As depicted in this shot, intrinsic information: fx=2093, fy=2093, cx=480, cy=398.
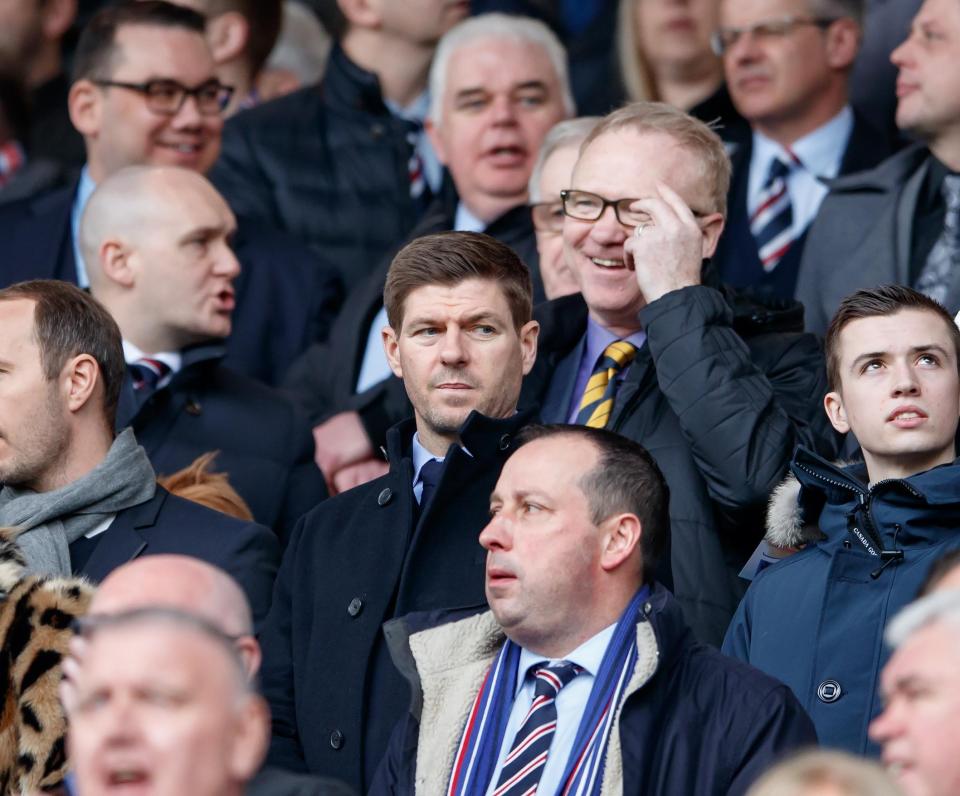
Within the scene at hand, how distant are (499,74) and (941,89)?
5.70 feet

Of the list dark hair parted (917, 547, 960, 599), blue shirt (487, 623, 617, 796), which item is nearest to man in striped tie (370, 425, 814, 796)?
blue shirt (487, 623, 617, 796)

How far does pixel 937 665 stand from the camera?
3.71m

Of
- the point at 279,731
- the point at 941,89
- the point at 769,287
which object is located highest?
the point at 941,89

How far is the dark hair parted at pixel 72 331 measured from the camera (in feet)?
20.0

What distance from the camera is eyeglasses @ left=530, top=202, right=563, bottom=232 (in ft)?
23.1

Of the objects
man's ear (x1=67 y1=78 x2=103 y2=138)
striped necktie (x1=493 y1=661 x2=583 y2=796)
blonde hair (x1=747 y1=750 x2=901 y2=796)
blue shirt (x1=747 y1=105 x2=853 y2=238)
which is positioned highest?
man's ear (x1=67 y1=78 x2=103 y2=138)

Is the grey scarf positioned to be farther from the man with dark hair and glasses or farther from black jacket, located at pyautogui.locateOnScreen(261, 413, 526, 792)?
the man with dark hair and glasses

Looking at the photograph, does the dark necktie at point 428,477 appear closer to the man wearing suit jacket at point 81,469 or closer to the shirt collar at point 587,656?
the man wearing suit jacket at point 81,469

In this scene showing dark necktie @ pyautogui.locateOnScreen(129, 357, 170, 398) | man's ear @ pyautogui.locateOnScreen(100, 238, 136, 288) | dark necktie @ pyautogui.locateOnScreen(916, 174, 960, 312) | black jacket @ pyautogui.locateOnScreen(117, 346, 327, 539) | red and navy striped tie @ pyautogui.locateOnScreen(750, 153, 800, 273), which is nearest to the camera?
dark necktie @ pyautogui.locateOnScreen(916, 174, 960, 312)

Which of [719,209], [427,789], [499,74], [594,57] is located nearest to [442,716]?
[427,789]

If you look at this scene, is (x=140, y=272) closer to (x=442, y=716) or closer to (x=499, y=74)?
(x=499, y=74)

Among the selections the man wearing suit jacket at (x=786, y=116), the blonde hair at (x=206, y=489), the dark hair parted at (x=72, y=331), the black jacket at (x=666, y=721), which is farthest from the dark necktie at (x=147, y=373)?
the black jacket at (x=666, y=721)

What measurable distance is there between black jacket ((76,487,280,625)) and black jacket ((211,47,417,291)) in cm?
281

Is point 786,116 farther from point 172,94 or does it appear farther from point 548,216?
point 172,94
